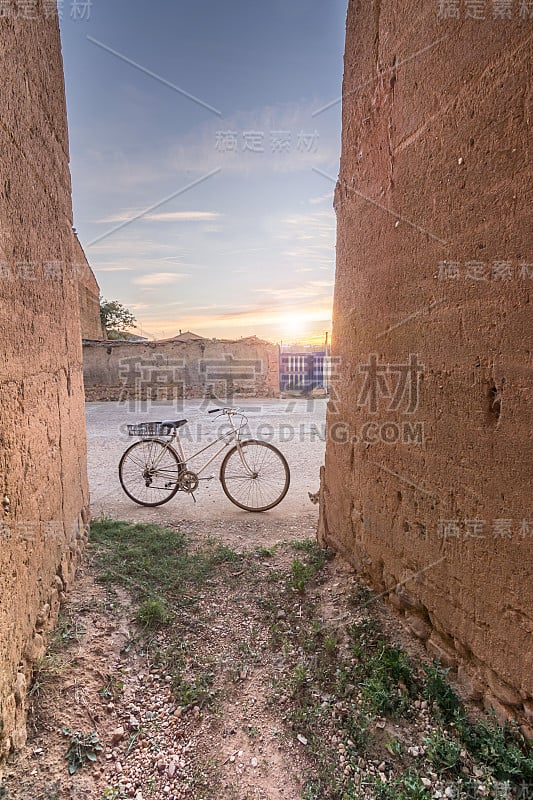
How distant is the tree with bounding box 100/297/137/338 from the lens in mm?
24694

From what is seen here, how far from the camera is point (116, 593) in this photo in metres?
2.72

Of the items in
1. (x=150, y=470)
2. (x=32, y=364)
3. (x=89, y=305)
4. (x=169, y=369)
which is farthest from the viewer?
(x=89, y=305)

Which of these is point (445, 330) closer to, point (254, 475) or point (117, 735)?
point (117, 735)

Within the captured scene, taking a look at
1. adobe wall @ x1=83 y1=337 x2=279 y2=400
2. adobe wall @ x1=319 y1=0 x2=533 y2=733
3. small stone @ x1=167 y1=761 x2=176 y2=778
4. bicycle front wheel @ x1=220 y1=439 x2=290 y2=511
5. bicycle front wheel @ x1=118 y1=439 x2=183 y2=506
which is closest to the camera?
adobe wall @ x1=319 y1=0 x2=533 y2=733

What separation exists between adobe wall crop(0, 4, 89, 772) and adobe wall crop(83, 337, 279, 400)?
1265 cm

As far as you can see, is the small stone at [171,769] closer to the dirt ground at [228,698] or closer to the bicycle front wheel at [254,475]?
the dirt ground at [228,698]

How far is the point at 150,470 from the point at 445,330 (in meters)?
3.51

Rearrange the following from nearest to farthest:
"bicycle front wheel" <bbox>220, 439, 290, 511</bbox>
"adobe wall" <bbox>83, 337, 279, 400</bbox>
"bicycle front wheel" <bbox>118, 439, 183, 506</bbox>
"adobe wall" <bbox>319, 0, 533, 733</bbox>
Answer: "adobe wall" <bbox>319, 0, 533, 733</bbox> → "bicycle front wheel" <bbox>220, 439, 290, 511</bbox> → "bicycle front wheel" <bbox>118, 439, 183, 506</bbox> → "adobe wall" <bbox>83, 337, 279, 400</bbox>

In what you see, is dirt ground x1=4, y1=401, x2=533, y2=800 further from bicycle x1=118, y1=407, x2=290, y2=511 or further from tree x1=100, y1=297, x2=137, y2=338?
tree x1=100, y1=297, x2=137, y2=338

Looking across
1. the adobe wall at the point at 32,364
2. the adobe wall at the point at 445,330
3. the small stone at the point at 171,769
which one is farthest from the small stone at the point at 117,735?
the adobe wall at the point at 445,330

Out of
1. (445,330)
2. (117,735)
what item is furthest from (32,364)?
(445,330)

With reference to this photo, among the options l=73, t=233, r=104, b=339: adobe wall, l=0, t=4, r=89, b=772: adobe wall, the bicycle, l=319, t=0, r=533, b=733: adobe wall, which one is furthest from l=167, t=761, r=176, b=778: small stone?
l=73, t=233, r=104, b=339: adobe wall

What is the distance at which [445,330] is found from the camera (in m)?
1.84

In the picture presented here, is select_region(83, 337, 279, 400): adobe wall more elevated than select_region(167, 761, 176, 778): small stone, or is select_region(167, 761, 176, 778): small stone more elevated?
select_region(83, 337, 279, 400): adobe wall
